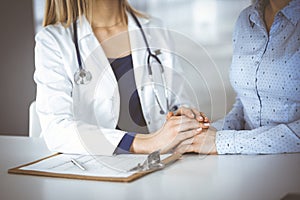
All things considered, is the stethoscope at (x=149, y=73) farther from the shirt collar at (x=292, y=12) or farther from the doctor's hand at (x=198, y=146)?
the shirt collar at (x=292, y=12)

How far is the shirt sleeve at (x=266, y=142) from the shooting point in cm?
125

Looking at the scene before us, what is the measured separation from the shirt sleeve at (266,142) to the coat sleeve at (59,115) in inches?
10.9

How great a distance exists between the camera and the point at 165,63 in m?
1.61

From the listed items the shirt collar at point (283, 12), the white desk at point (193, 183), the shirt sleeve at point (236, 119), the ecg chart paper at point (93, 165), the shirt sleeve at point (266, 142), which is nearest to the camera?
the white desk at point (193, 183)

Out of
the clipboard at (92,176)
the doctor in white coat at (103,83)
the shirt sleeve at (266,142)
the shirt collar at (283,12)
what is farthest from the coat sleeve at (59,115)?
the shirt collar at (283,12)

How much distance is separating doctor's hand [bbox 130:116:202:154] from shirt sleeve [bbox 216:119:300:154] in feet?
0.25

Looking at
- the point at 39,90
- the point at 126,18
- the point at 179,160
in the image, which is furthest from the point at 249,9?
the point at 39,90

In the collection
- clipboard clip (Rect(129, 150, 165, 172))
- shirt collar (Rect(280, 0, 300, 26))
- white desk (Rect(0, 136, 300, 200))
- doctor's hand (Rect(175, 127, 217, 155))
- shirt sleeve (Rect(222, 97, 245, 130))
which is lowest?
white desk (Rect(0, 136, 300, 200))

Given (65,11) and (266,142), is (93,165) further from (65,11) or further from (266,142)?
(65,11)

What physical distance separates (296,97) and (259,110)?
13 centimetres

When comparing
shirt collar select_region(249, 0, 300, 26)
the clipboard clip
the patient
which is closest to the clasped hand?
the patient

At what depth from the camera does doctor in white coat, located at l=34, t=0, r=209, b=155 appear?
129 centimetres

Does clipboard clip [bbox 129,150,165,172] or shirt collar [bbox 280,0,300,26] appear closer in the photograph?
clipboard clip [bbox 129,150,165,172]

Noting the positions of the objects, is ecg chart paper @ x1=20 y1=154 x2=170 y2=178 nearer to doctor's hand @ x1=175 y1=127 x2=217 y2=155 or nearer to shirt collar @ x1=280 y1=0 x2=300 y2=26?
doctor's hand @ x1=175 y1=127 x2=217 y2=155
